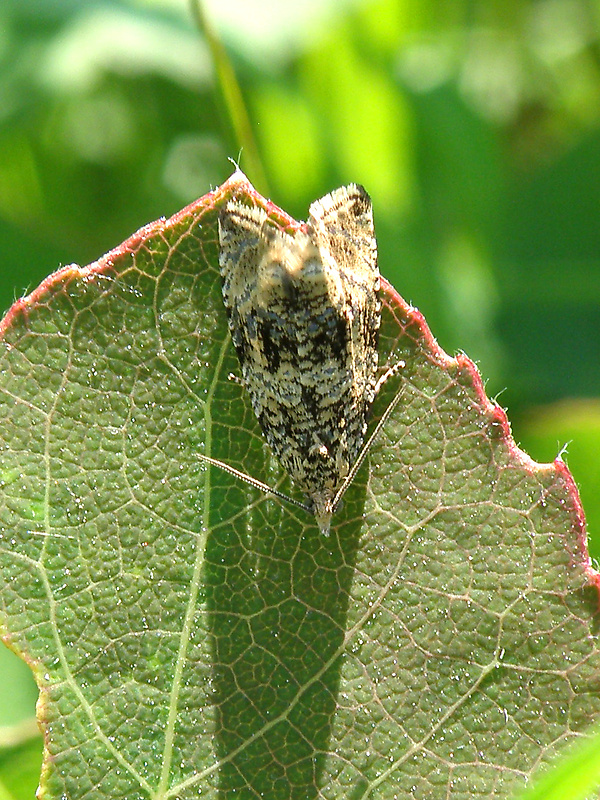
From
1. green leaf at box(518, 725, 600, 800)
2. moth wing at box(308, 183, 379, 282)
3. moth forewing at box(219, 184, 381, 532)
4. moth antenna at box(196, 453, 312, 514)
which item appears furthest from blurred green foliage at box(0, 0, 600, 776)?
green leaf at box(518, 725, 600, 800)

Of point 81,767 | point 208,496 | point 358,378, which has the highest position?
point 358,378

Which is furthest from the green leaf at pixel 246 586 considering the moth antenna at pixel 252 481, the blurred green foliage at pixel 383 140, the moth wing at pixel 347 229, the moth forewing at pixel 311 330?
the blurred green foliage at pixel 383 140

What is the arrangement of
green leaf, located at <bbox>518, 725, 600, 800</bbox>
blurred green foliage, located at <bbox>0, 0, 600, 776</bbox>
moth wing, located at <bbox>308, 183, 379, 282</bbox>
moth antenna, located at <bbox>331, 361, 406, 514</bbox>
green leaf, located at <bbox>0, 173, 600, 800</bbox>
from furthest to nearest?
1. blurred green foliage, located at <bbox>0, 0, 600, 776</bbox>
2. moth wing, located at <bbox>308, 183, 379, 282</bbox>
3. moth antenna, located at <bbox>331, 361, 406, 514</bbox>
4. green leaf, located at <bbox>0, 173, 600, 800</bbox>
5. green leaf, located at <bbox>518, 725, 600, 800</bbox>

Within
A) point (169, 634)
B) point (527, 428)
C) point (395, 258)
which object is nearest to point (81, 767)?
point (169, 634)

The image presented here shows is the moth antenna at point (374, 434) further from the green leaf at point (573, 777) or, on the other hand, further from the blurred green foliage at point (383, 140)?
the blurred green foliage at point (383, 140)

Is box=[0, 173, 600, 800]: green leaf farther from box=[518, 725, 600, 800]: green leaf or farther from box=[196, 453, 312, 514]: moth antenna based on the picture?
box=[518, 725, 600, 800]: green leaf

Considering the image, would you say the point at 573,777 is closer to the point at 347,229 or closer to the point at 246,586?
the point at 246,586

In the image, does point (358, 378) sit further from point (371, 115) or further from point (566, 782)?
point (371, 115)

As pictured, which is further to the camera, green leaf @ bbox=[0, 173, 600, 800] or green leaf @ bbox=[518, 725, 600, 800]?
green leaf @ bbox=[0, 173, 600, 800]
